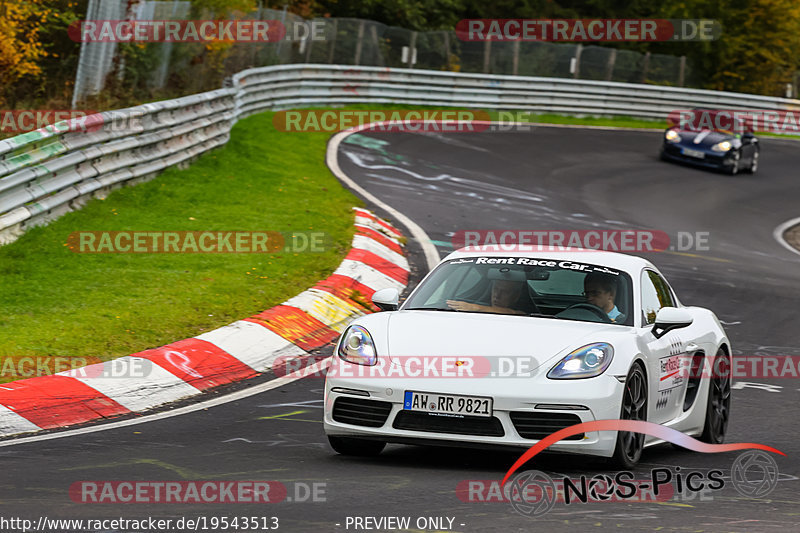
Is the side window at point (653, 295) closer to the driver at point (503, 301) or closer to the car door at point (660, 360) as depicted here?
the car door at point (660, 360)

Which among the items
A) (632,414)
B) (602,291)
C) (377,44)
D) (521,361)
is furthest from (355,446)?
(377,44)

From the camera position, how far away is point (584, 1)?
5784cm

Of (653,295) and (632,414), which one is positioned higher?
(653,295)

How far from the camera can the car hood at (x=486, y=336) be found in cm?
686

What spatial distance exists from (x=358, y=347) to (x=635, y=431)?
1634 mm

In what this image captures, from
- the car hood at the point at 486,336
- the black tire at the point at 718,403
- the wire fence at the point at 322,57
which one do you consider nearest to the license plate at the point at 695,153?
the wire fence at the point at 322,57

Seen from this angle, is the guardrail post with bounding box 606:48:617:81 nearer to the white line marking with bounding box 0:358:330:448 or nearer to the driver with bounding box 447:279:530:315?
the white line marking with bounding box 0:358:330:448

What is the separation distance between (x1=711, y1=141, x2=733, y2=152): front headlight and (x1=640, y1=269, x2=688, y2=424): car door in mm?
22564

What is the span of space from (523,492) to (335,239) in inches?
363

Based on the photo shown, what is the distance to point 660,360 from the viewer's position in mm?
7492

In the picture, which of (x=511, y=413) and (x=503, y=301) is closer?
(x=511, y=413)

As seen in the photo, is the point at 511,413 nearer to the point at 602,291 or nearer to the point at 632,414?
the point at 632,414

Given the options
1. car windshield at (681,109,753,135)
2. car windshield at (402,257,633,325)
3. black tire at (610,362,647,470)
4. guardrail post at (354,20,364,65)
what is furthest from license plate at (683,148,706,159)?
Answer: black tire at (610,362,647,470)

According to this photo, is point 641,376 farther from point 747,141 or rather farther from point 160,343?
point 747,141
